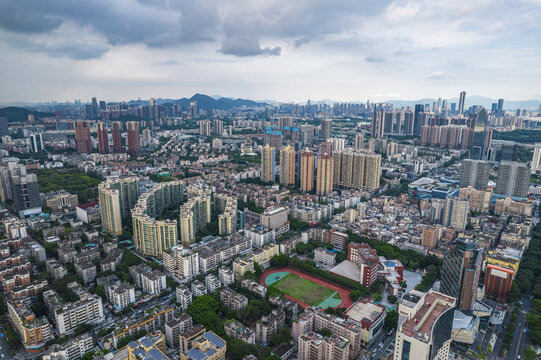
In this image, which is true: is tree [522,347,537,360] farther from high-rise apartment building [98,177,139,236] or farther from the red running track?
high-rise apartment building [98,177,139,236]

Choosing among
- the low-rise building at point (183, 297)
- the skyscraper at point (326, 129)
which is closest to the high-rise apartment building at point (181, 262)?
the low-rise building at point (183, 297)

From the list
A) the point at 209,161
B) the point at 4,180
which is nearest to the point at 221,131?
the point at 209,161

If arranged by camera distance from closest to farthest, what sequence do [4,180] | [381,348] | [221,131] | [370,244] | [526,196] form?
[381,348]
[370,244]
[4,180]
[526,196]
[221,131]

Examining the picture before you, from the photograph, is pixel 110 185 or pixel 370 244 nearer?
pixel 370 244

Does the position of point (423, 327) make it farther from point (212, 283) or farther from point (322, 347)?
point (212, 283)

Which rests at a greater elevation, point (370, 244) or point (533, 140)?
point (533, 140)

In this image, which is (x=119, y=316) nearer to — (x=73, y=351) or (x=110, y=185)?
(x=73, y=351)
